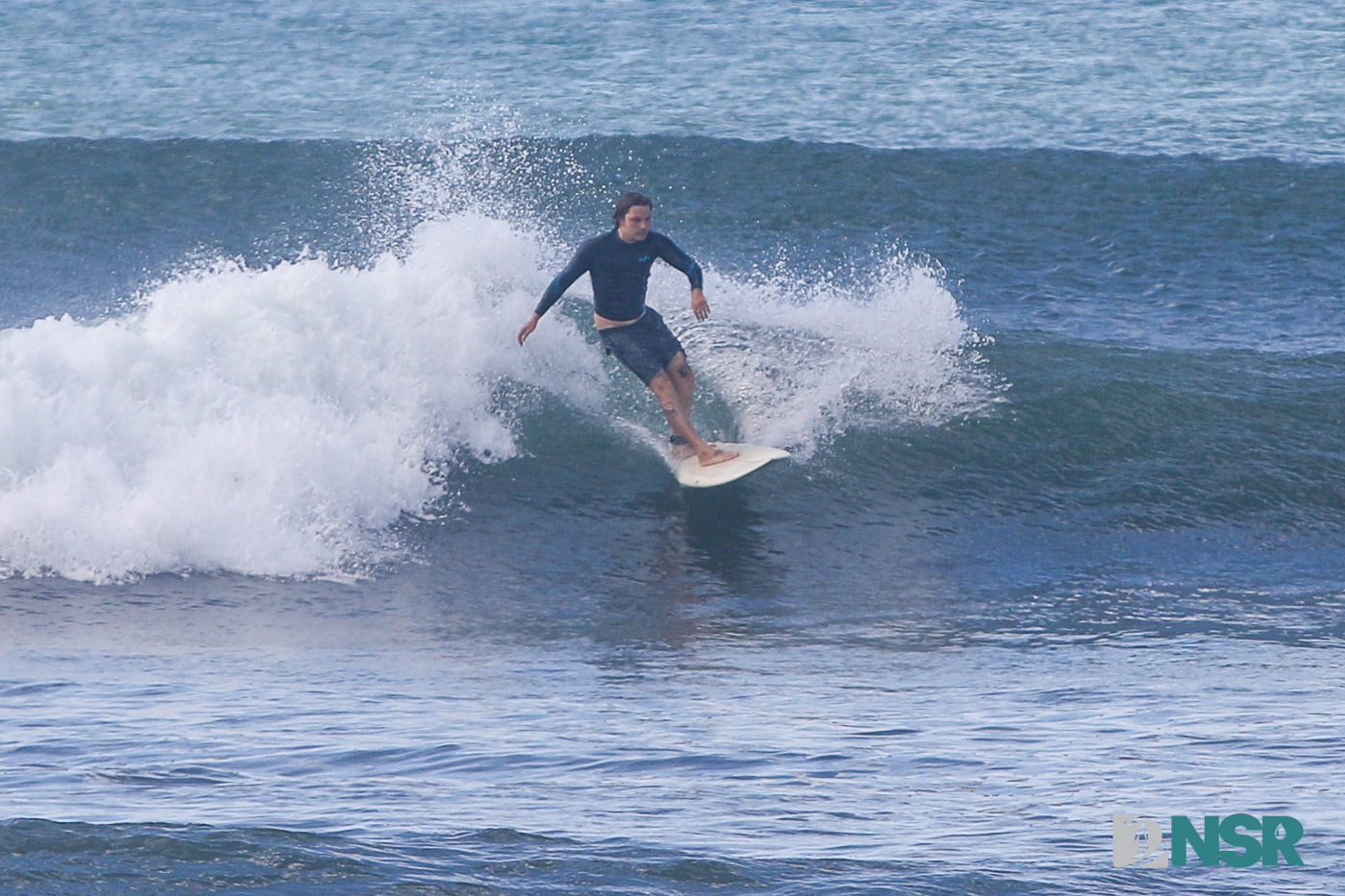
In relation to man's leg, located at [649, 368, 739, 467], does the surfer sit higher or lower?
higher

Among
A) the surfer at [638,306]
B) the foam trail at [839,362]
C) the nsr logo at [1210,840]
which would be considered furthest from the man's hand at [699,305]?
the nsr logo at [1210,840]

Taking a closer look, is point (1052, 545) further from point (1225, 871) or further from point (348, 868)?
point (348, 868)

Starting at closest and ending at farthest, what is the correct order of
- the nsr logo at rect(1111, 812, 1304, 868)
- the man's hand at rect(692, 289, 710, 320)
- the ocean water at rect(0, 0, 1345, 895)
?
the nsr logo at rect(1111, 812, 1304, 868)
the ocean water at rect(0, 0, 1345, 895)
the man's hand at rect(692, 289, 710, 320)

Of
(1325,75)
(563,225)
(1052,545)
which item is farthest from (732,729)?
(1325,75)

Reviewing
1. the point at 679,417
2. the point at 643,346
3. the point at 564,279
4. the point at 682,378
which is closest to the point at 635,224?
the point at 564,279

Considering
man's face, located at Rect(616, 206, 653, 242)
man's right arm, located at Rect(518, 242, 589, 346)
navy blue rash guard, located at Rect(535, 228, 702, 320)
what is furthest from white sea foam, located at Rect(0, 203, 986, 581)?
man's face, located at Rect(616, 206, 653, 242)

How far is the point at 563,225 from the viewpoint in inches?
671

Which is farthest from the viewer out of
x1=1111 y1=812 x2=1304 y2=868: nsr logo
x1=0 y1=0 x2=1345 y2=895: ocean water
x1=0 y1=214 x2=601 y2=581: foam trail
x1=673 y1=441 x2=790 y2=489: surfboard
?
x1=673 y1=441 x2=790 y2=489: surfboard

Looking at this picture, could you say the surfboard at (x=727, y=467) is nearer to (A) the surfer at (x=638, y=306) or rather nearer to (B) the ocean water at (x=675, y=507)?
(A) the surfer at (x=638, y=306)

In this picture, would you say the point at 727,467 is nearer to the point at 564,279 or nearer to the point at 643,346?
the point at 643,346

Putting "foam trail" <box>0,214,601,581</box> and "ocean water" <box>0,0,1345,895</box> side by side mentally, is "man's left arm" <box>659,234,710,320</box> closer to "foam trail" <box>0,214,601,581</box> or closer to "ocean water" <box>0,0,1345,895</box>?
"ocean water" <box>0,0,1345,895</box>

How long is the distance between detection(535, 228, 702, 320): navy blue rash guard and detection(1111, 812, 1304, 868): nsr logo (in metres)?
5.18

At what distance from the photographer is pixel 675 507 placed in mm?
10125

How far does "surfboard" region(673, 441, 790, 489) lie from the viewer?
9.80 meters
